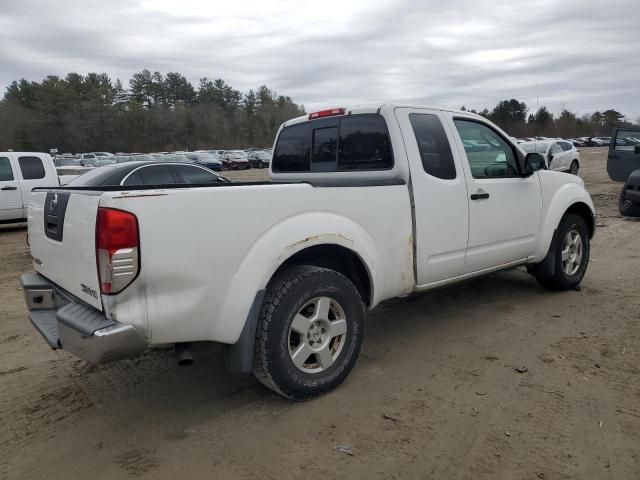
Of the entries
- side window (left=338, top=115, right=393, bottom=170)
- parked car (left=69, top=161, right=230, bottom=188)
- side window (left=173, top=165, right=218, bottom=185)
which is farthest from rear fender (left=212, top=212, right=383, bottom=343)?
side window (left=173, top=165, right=218, bottom=185)

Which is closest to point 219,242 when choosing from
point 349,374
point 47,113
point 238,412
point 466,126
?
point 238,412

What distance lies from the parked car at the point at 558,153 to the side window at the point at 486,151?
670 inches

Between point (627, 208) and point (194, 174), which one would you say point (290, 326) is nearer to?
point (194, 174)

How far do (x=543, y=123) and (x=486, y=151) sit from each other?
10852cm

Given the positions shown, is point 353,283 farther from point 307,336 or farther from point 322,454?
point 322,454

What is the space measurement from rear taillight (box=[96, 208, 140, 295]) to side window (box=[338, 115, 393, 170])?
2086 mm

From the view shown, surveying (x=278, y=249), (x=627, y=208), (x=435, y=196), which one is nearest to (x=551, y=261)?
(x=435, y=196)

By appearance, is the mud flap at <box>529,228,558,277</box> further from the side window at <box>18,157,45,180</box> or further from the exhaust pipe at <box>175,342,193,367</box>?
the side window at <box>18,157,45,180</box>

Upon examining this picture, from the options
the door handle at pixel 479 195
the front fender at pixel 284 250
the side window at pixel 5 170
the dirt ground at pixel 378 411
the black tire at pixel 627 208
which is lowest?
the dirt ground at pixel 378 411

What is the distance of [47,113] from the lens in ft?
236

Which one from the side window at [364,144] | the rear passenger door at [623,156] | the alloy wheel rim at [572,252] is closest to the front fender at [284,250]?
the side window at [364,144]

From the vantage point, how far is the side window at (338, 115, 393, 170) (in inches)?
152

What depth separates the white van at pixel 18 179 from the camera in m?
11.1

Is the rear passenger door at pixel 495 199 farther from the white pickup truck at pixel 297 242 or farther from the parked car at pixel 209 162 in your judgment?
the parked car at pixel 209 162
